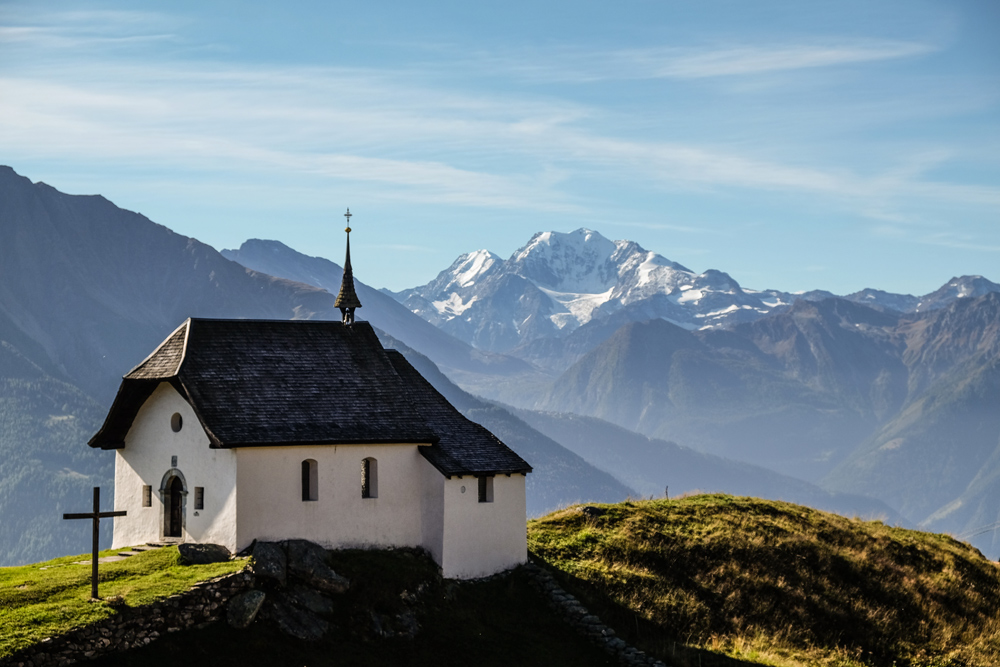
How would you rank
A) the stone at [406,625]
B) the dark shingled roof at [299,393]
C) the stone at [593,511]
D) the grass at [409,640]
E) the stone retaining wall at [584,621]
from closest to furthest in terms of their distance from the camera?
the grass at [409,640] → the stone at [406,625] → the stone retaining wall at [584,621] → the dark shingled roof at [299,393] → the stone at [593,511]

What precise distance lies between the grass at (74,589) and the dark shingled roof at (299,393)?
4756mm

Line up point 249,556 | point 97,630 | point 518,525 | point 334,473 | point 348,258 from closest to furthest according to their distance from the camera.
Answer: point 97,630
point 249,556
point 334,473
point 518,525
point 348,258

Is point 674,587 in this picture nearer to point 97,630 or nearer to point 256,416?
point 256,416

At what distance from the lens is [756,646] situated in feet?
152

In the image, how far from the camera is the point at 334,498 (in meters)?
45.3

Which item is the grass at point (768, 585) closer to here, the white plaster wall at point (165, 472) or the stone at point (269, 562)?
the stone at point (269, 562)

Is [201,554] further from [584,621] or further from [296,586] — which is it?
[584,621]

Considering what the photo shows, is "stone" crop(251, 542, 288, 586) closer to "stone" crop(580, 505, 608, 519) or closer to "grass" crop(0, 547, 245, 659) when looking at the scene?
"grass" crop(0, 547, 245, 659)

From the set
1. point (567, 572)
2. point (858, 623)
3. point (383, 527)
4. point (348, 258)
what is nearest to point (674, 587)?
point (567, 572)

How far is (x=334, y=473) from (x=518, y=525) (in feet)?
27.4

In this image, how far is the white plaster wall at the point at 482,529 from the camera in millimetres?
46875

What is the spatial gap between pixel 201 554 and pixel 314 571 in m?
3.98

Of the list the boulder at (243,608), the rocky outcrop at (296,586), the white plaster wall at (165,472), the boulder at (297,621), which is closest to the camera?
the boulder at (243,608)

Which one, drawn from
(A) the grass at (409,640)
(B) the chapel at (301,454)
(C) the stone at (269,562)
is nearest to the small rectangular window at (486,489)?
(B) the chapel at (301,454)
